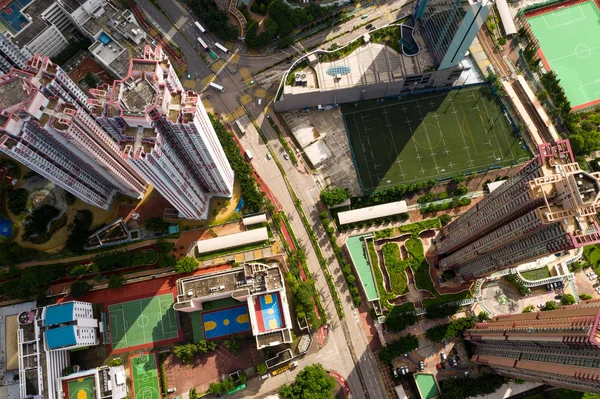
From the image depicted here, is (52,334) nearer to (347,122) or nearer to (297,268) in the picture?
(297,268)

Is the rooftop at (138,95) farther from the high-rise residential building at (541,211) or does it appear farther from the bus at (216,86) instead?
the high-rise residential building at (541,211)

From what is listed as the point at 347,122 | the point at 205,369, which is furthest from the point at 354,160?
the point at 205,369

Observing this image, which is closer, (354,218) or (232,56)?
(354,218)

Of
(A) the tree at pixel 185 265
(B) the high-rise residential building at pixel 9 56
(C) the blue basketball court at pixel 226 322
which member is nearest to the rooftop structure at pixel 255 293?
(A) the tree at pixel 185 265

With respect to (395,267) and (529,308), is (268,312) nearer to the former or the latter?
(395,267)

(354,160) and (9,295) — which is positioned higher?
(354,160)

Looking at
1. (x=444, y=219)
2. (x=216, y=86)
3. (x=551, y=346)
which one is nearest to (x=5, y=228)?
(x=216, y=86)

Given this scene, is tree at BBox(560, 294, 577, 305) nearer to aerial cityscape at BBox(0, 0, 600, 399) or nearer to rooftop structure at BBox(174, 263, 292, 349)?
aerial cityscape at BBox(0, 0, 600, 399)
